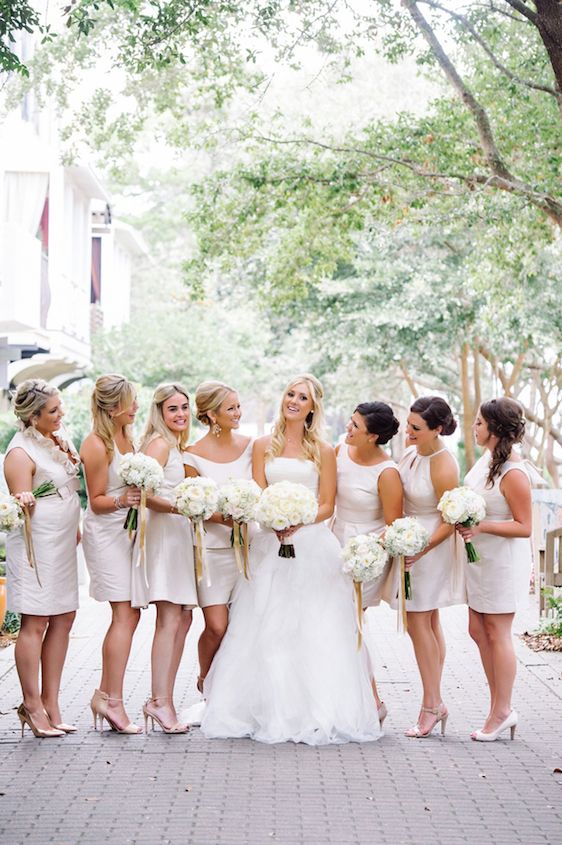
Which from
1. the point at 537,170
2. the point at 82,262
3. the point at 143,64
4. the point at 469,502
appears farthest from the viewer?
the point at 82,262

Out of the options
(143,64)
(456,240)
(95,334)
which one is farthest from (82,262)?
(143,64)

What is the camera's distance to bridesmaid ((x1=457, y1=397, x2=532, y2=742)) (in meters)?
7.42

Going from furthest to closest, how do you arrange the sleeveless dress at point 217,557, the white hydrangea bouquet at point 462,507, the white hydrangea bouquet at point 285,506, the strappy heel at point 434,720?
the sleeveless dress at point 217,557
the strappy heel at point 434,720
the white hydrangea bouquet at point 285,506
the white hydrangea bouquet at point 462,507

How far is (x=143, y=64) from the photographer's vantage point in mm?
11727

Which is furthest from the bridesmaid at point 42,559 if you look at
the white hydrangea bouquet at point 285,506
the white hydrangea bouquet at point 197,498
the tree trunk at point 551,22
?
the tree trunk at point 551,22

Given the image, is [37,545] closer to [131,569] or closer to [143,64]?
[131,569]

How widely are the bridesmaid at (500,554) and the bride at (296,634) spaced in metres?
0.79

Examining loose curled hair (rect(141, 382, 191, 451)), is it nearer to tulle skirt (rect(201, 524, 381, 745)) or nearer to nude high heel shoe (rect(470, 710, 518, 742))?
tulle skirt (rect(201, 524, 381, 745))

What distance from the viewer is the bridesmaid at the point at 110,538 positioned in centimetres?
754

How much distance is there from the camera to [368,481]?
768cm

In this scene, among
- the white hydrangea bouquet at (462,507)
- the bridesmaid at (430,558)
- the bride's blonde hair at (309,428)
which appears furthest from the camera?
the bride's blonde hair at (309,428)

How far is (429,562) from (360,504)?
57 cm

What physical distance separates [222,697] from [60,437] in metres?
1.96

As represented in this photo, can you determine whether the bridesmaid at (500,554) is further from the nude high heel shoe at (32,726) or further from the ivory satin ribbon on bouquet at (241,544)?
the nude high heel shoe at (32,726)
